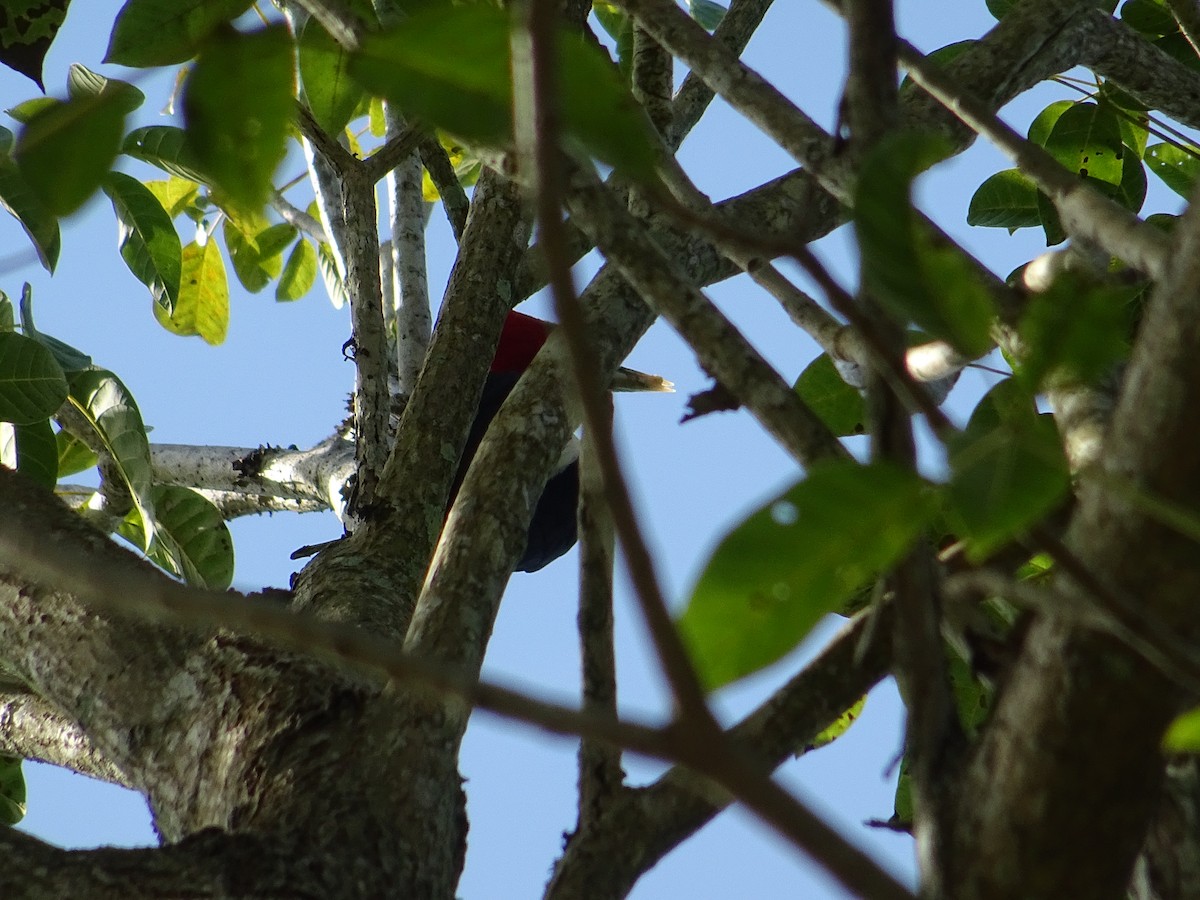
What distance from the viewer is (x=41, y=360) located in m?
1.45

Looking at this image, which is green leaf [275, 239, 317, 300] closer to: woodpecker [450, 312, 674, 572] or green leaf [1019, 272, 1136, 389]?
woodpecker [450, 312, 674, 572]

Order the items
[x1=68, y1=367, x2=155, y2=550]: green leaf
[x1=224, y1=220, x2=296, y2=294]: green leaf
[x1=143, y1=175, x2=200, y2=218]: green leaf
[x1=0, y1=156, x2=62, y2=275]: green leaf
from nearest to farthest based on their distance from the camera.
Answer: [x1=0, y1=156, x2=62, y2=275]: green leaf → [x1=68, y1=367, x2=155, y2=550]: green leaf → [x1=143, y1=175, x2=200, y2=218]: green leaf → [x1=224, y1=220, x2=296, y2=294]: green leaf

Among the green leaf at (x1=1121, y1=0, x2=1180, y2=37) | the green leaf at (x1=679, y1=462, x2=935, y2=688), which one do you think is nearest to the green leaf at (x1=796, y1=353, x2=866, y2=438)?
the green leaf at (x1=679, y1=462, x2=935, y2=688)

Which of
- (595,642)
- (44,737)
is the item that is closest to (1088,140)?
(595,642)

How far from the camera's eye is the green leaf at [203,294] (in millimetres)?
3191

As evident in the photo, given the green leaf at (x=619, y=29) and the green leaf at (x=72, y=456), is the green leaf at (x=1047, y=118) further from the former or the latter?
the green leaf at (x=72, y=456)

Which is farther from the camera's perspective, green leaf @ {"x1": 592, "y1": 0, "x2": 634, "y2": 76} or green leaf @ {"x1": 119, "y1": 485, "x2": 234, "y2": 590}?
green leaf @ {"x1": 592, "y1": 0, "x2": 634, "y2": 76}

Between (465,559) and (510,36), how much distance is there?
75 cm

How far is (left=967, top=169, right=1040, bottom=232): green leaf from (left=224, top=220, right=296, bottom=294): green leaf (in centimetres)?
196

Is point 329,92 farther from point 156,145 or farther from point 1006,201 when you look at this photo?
point 1006,201

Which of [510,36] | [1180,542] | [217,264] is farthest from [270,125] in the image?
[217,264]

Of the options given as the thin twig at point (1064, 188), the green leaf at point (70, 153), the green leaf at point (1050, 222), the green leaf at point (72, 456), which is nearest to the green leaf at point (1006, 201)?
the green leaf at point (1050, 222)

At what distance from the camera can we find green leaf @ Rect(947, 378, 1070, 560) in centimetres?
40

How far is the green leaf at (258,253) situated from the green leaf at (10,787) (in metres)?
1.56
